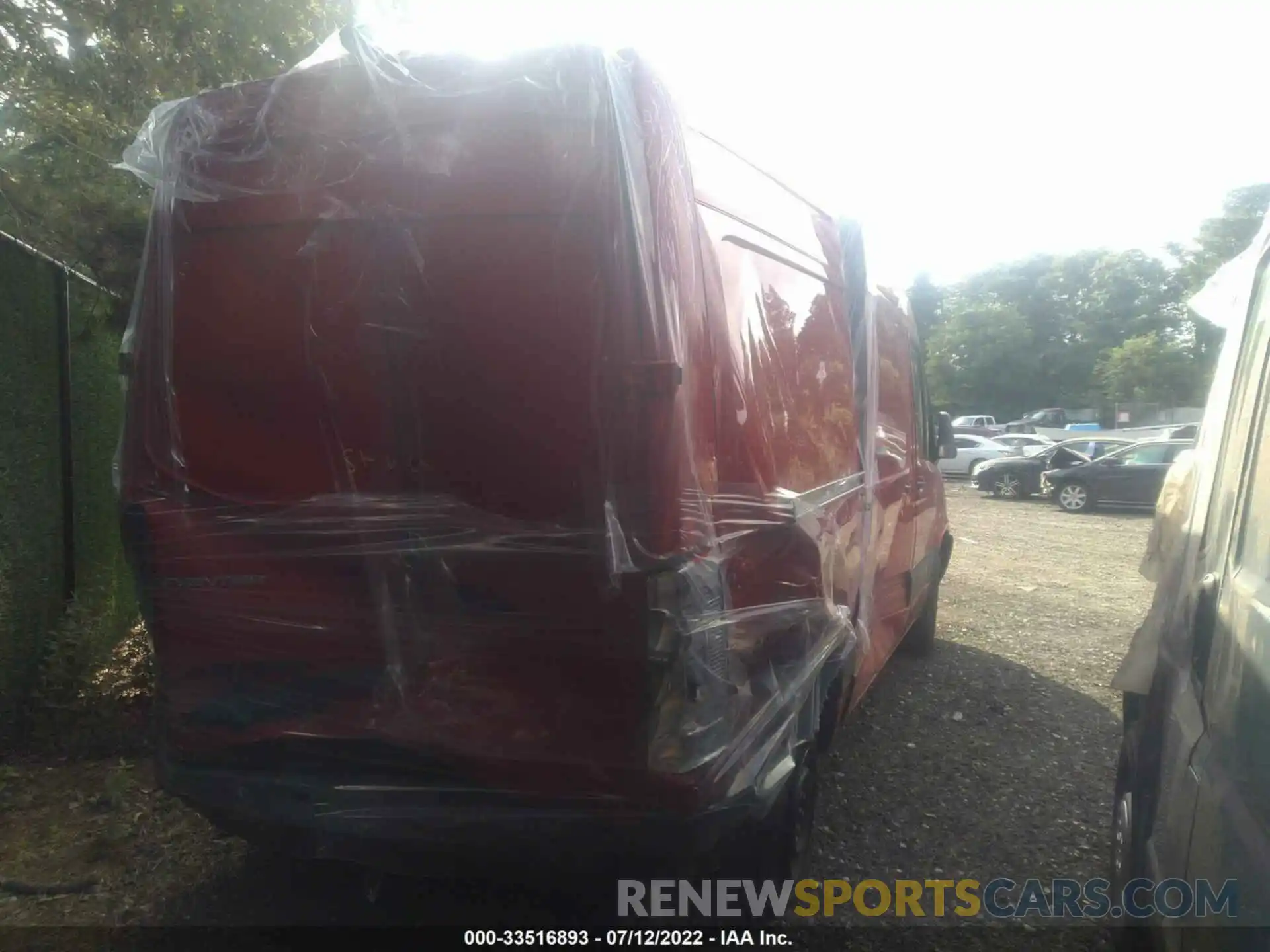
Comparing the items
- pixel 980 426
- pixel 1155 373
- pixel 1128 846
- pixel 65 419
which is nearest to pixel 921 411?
pixel 1128 846

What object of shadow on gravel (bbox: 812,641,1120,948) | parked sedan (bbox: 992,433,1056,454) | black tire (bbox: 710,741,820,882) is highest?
parked sedan (bbox: 992,433,1056,454)

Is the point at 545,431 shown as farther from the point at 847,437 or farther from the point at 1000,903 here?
the point at 1000,903

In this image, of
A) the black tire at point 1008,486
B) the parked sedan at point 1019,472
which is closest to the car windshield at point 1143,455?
the parked sedan at point 1019,472

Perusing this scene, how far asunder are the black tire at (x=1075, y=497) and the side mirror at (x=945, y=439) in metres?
11.2

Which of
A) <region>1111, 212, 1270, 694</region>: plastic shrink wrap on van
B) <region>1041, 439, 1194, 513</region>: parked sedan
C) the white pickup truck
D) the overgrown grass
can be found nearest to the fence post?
the overgrown grass

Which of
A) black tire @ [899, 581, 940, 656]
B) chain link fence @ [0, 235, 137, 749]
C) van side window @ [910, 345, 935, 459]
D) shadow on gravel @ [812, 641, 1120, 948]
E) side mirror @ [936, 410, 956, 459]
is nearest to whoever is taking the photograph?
shadow on gravel @ [812, 641, 1120, 948]

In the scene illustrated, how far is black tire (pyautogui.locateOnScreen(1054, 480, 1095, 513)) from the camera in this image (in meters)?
16.4

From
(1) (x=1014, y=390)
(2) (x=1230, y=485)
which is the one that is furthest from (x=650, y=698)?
(1) (x=1014, y=390)

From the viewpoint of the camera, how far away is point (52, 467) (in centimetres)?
484

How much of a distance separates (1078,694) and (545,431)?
14.5ft

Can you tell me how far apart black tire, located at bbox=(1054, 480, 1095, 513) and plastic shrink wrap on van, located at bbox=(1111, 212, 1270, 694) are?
13.4 meters

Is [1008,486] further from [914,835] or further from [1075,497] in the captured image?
[914,835]

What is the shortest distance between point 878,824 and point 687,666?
201 cm

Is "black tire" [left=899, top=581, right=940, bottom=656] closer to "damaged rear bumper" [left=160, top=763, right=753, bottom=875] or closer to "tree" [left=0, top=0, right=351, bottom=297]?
"damaged rear bumper" [left=160, top=763, right=753, bottom=875]
